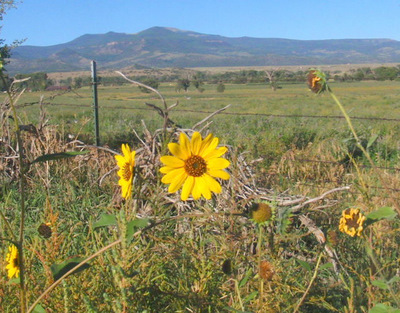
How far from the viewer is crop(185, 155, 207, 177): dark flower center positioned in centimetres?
122

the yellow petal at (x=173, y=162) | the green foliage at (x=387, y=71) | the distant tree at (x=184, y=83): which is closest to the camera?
the yellow petal at (x=173, y=162)

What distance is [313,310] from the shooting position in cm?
201

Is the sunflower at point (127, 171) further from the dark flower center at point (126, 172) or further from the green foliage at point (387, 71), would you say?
the green foliage at point (387, 71)

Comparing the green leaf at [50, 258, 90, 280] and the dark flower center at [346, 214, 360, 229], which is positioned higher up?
the dark flower center at [346, 214, 360, 229]

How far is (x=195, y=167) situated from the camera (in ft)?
4.03

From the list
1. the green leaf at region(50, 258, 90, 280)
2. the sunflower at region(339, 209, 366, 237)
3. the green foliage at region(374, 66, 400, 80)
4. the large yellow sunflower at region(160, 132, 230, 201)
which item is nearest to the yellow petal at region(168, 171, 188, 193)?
the large yellow sunflower at region(160, 132, 230, 201)

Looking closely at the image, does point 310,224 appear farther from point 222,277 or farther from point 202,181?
point 202,181

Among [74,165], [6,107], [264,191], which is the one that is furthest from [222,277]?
[6,107]

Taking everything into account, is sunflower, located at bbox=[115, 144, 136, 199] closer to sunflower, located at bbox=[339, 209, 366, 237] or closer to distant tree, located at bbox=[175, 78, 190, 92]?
sunflower, located at bbox=[339, 209, 366, 237]

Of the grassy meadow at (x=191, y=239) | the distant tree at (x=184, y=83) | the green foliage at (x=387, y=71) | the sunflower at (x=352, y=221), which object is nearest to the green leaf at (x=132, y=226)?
the grassy meadow at (x=191, y=239)

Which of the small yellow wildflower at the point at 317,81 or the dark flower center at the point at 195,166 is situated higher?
the small yellow wildflower at the point at 317,81

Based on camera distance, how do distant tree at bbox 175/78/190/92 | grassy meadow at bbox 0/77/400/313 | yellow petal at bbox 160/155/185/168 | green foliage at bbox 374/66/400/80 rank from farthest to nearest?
1. distant tree at bbox 175/78/190/92
2. green foliage at bbox 374/66/400/80
3. grassy meadow at bbox 0/77/400/313
4. yellow petal at bbox 160/155/185/168

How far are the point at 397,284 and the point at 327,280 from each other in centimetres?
36

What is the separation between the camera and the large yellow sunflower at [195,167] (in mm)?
1201
